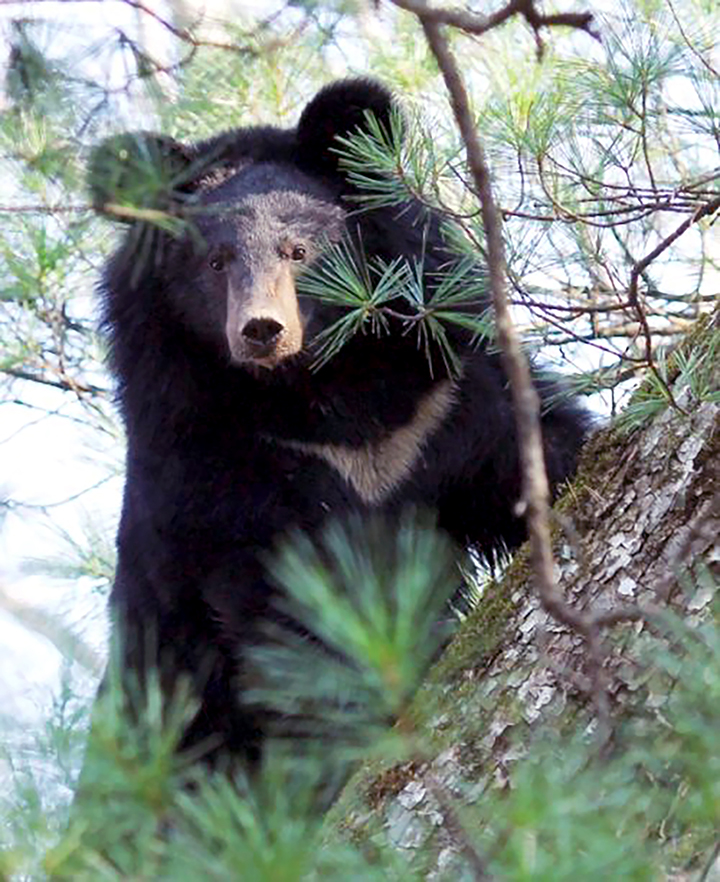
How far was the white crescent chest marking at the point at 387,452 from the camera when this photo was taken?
384 centimetres

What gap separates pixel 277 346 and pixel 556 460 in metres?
0.64

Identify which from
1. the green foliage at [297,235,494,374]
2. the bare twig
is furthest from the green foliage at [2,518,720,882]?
the green foliage at [297,235,494,374]

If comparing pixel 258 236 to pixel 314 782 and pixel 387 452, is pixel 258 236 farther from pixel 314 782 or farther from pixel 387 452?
pixel 314 782

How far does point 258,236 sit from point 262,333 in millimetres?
447

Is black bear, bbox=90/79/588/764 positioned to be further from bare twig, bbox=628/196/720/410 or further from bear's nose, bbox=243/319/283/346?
bare twig, bbox=628/196/720/410

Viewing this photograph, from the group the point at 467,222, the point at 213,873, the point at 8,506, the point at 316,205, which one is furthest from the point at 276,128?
the point at 213,873

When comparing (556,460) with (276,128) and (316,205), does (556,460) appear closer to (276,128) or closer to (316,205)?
(316,205)

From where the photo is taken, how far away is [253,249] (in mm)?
3730

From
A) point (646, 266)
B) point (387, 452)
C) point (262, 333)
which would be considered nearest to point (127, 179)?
point (646, 266)

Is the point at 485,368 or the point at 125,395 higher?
→ the point at 125,395

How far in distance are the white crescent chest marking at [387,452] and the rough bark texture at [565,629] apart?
1.04 m

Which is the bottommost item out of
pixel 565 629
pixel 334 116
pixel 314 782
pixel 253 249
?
pixel 314 782

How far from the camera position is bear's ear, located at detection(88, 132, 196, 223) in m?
2.09

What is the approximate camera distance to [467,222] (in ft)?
10.1
